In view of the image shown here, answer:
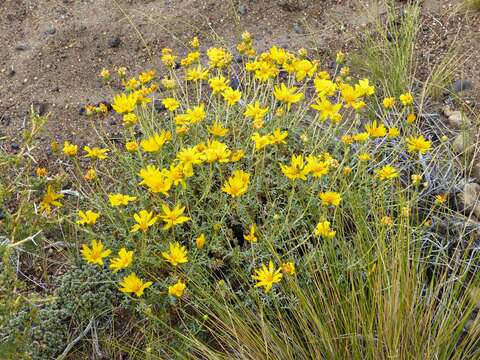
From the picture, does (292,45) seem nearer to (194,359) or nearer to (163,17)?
(163,17)

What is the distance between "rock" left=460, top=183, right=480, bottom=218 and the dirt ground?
0.82m

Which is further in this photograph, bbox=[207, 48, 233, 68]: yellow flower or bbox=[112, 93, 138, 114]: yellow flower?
bbox=[207, 48, 233, 68]: yellow flower

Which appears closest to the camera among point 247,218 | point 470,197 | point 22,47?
point 247,218

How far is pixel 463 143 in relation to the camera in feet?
9.71

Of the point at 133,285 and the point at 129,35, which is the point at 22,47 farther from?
the point at 133,285

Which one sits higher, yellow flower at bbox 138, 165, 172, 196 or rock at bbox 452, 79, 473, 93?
yellow flower at bbox 138, 165, 172, 196

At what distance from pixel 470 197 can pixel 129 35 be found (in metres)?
2.41

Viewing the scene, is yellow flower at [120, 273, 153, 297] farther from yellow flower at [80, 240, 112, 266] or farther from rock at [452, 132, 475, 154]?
rock at [452, 132, 475, 154]

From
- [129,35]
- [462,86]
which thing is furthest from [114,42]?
[462,86]

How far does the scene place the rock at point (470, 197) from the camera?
277 centimetres

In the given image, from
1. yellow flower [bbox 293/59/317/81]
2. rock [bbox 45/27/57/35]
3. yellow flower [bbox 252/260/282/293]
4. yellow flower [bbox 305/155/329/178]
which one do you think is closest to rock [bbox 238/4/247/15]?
rock [bbox 45/27/57/35]

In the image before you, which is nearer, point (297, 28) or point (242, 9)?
point (297, 28)

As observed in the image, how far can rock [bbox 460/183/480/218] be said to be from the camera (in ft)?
9.10

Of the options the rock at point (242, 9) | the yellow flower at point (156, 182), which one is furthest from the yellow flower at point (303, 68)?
the rock at point (242, 9)
